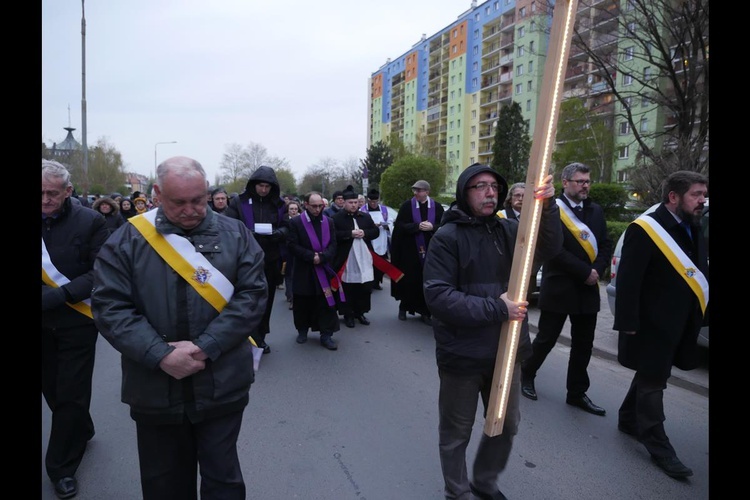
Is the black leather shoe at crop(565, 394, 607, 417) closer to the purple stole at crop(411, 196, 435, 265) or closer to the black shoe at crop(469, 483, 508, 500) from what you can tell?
the black shoe at crop(469, 483, 508, 500)

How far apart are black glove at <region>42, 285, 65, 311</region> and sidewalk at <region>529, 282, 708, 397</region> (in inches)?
221

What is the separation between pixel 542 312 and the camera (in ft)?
15.5

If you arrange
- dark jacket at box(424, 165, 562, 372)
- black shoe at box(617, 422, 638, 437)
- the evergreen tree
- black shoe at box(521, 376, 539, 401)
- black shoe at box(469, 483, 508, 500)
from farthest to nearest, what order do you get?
the evergreen tree
black shoe at box(521, 376, 539, 401)
black shoe at box(617, 422, 638, 437)
black shoe at box(469, 483, 508, 500)
dark jacket at box(424, 165, 562, 372)

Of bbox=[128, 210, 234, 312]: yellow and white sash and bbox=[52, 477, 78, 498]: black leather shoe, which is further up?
bbox=[128, 210, 234, 312]: yellow and white sash

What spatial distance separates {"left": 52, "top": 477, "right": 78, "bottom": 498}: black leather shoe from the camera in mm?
3234

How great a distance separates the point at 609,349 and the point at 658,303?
329cm

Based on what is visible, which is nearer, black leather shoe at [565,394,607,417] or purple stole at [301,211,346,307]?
black leather shoe at [565,394,607,417]

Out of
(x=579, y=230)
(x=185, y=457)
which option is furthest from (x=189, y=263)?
(x=579, y=230)

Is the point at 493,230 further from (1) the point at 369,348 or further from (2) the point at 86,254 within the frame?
(1) the point at 369,348

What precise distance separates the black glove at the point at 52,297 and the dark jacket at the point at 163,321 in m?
1.06

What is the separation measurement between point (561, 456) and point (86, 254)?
3.61 m

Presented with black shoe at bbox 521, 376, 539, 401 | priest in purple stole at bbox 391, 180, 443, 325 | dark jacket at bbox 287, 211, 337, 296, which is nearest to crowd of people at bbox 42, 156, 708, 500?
black shoe at bbox 521, 376, 539, 401

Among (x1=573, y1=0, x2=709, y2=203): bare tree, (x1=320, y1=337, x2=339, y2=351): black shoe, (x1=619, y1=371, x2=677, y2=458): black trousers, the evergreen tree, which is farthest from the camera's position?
the evergreen tree

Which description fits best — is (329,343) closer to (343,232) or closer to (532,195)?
(343,232)
